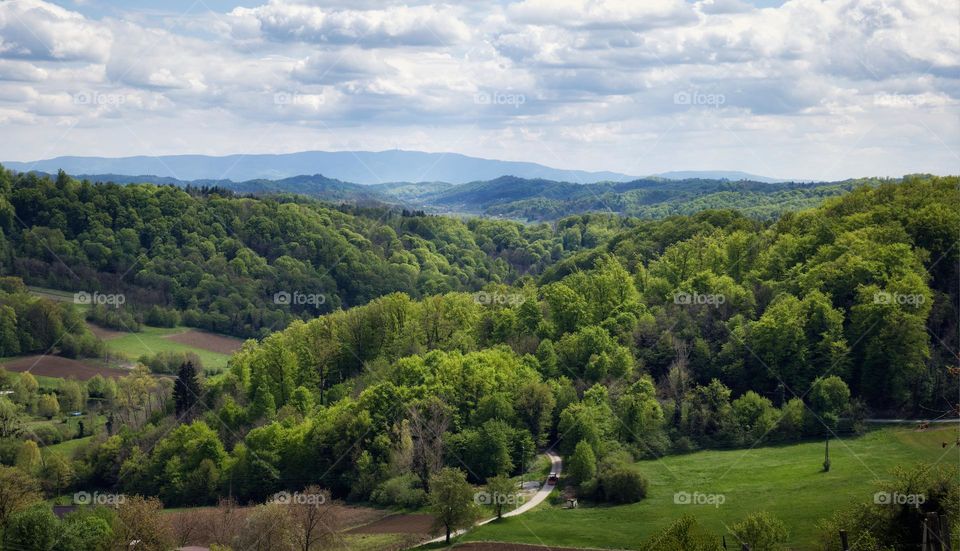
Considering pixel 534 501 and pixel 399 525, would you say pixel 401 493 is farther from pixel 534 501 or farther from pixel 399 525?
pixel 534 501

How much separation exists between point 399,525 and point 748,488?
21715mm

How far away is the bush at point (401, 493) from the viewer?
6388 cm

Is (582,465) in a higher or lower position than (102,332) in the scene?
higher

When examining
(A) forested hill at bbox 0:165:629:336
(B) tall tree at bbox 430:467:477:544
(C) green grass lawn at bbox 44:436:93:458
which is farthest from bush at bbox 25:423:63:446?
(B) tall tree at bbox 430:467:477:544

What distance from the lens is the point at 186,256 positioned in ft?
564

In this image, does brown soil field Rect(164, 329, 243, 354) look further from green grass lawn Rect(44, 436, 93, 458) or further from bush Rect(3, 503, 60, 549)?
bush Rect(3, 503, 60, 549)

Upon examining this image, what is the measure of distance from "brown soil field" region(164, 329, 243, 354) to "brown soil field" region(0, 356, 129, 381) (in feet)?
68.3

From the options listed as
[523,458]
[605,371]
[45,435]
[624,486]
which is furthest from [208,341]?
[624,486]

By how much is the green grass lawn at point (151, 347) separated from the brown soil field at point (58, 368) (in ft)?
23.5

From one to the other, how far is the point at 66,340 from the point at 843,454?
101943 mm

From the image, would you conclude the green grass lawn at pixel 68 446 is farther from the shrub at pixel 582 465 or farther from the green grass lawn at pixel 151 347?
the shrub at pixel 582 465

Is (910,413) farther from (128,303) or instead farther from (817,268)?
(128,303)

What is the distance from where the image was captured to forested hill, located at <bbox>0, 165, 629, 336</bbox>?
158m

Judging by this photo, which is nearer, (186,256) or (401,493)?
(401,493)
